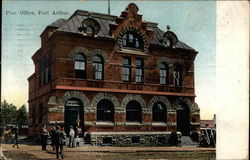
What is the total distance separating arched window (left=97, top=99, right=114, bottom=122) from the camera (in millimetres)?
11358

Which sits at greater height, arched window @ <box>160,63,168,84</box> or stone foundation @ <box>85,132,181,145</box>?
arched window @ <box>160,63,168,84</box>

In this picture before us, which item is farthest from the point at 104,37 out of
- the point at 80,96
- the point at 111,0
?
the point at 80,96

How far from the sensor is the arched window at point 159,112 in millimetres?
11758

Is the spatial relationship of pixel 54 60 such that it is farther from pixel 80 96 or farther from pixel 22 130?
pixel 22 130

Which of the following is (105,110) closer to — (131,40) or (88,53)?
(88,53)

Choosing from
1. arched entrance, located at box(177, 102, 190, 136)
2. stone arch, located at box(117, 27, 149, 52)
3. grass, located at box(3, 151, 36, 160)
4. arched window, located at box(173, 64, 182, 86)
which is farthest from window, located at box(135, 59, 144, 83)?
grass, located at box(3, 151, 36, 160)

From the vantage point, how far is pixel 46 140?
1083 centimetres

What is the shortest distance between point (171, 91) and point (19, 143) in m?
4.35

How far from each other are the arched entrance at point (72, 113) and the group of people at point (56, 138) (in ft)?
0.95

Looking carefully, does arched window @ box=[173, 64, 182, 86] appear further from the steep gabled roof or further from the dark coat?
the dark coat

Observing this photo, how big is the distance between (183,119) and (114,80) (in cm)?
229

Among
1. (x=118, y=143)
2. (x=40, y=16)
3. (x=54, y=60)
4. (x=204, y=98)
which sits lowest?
(x=118, y=143)

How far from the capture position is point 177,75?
1189 cm

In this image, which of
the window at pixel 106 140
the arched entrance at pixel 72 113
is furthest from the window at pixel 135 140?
the arched entrance at pixel 72 113
